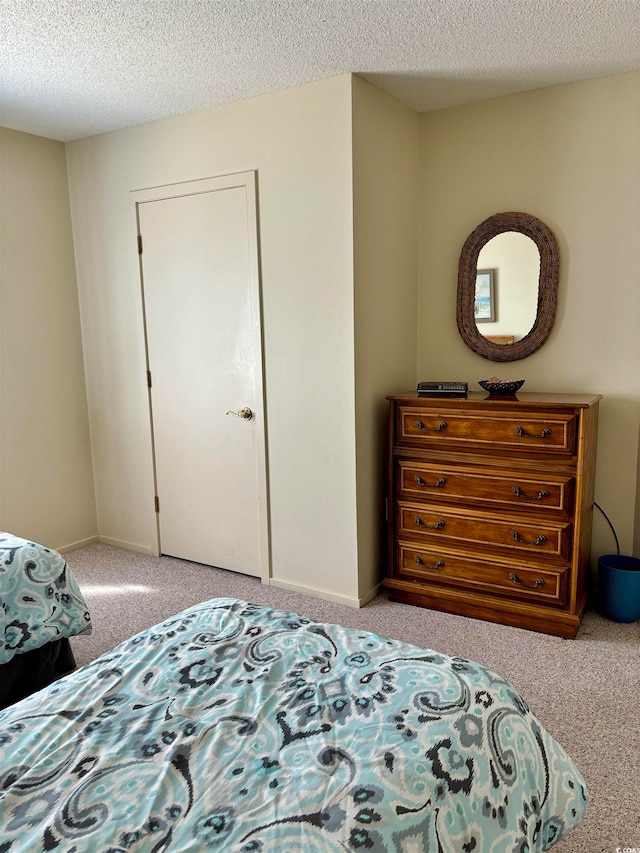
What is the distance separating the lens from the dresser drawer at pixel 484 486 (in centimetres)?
281

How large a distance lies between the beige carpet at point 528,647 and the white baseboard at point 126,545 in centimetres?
5

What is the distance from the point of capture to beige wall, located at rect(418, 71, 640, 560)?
3.05 metres

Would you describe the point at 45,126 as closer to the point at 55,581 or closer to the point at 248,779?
the point at 55,581

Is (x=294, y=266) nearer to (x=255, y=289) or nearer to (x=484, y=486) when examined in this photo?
(x=255, y=289)

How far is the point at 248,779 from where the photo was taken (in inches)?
45.7

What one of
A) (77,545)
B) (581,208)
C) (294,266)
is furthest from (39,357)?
(581,208)

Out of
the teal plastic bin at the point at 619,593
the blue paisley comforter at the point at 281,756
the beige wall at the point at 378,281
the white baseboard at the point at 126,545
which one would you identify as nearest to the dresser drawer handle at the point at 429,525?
the beige wall at the point at 378,281

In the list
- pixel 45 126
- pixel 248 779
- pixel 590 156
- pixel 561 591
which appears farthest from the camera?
pixel 45 126

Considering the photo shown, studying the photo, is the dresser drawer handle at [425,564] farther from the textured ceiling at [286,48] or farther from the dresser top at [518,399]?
the textured ceiling at [286,48]

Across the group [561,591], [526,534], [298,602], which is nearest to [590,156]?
[526,534]

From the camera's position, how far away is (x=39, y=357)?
3953 millimetres

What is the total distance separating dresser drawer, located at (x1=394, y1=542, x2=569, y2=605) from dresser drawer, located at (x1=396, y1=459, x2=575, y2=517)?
281 mm

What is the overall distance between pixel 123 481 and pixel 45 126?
2.21 metres

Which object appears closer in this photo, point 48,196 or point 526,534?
point 526,534
